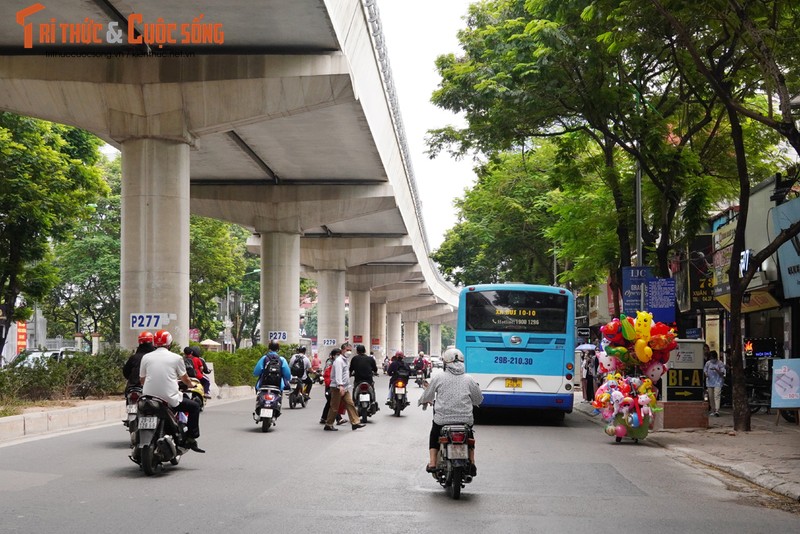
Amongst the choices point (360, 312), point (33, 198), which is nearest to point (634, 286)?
point (33, 198)

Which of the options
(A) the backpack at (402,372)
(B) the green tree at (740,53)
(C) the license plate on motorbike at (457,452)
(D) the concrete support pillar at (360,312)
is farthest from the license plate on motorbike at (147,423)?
(D) the concrete support pillar at (360,312)

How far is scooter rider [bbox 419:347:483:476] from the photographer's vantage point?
1055cm

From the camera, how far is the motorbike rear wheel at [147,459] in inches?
447

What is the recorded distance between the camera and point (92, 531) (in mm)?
7926

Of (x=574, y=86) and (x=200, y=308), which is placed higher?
(x=574, y=86)

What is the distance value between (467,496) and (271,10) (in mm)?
14616

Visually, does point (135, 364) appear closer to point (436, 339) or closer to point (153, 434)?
point (153, 434)

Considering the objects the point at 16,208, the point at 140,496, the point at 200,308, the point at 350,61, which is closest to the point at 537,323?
the point at 350,61

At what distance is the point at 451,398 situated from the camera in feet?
34.8

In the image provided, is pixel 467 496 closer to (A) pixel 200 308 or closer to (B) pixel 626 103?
(B) pixel 626 103

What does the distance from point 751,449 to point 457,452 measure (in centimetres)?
743

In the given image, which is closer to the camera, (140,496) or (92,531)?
(92,531)

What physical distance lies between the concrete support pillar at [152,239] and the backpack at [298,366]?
3.65m

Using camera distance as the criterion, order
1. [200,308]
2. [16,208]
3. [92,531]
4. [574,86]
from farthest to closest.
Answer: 1. [200,308]
2. [16,208]
3. [574,86]
4. [92,531]
